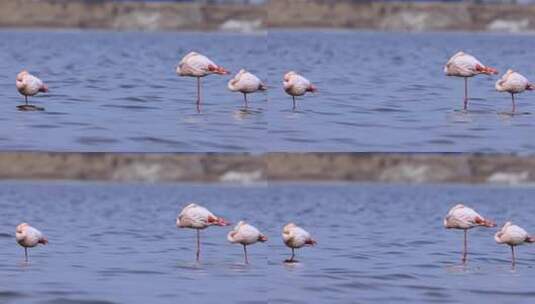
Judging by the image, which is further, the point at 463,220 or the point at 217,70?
the point at 463,220

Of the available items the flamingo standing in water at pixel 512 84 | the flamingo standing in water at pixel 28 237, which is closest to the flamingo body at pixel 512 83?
the flamingo standing in water at pixel 512 84

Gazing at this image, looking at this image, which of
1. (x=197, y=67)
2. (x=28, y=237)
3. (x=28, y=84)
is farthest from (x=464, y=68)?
(x=28, y=237)

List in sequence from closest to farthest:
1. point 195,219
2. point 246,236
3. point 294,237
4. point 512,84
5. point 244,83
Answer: point 244,83 < point 512,84 < point 294,237 < point 246,236 < point 195,219

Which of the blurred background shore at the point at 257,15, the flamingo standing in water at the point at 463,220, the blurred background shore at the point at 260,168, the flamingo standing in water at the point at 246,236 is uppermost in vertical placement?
the blurred background shore at the point at 257,15

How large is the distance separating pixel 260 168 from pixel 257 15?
1.12 m

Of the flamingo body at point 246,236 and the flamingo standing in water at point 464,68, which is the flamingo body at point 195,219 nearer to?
the flamingo body at point 246,236

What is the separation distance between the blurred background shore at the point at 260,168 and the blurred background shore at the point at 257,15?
89cm

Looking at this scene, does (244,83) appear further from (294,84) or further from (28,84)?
(28,84)

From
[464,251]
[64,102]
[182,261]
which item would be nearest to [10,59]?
[64,102]

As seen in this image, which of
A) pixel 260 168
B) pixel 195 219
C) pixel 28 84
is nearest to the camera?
pixel 28 84

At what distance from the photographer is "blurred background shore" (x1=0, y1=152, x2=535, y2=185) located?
10.5 m

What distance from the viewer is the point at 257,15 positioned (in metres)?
9.55

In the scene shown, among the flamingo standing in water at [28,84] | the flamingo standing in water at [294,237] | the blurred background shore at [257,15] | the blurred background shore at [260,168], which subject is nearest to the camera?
the flamingo standing in water at [28,84]

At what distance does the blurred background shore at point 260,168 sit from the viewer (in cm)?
1052
